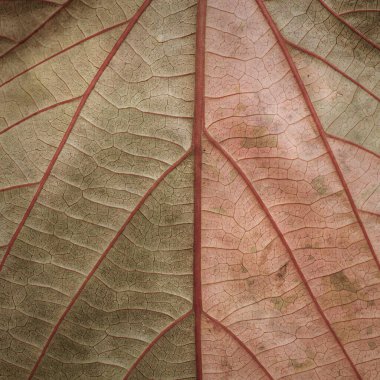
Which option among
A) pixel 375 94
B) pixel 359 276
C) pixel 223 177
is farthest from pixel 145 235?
pixel 375 94

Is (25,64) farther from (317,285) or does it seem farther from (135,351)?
(317,285)

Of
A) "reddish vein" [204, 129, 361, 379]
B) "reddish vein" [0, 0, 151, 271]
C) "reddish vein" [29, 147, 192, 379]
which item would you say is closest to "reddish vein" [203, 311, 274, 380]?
"reddish vein" [204, 129, 361, 379]

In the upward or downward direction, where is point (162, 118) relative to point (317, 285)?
upward

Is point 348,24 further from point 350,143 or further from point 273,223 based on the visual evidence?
point 273,223

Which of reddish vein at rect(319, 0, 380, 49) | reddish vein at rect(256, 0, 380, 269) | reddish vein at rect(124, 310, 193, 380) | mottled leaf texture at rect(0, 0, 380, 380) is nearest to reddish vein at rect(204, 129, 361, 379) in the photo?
mottled leaf texture at rect(0, 0, 380, 380)

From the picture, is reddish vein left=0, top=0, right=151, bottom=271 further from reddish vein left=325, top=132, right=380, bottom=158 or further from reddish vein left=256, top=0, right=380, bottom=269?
reddish vein left=325, top=132, right=380, bottom=158

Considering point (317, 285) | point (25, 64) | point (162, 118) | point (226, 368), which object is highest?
point (25, 64)

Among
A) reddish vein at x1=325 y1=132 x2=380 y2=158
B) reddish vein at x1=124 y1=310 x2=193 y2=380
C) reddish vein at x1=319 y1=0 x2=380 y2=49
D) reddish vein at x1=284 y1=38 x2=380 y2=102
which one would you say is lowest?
reddish vein at x1=124 y1=310 x2=193 y2=380

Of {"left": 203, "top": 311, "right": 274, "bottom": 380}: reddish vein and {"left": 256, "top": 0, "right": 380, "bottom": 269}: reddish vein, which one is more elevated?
{"left": 256, "top": 0, "right": 380, "bottom": 269}: reddish vein

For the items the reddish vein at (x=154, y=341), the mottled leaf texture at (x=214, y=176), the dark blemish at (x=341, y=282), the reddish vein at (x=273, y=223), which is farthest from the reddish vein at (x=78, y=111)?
the dark blemish at (x=341, y=282)

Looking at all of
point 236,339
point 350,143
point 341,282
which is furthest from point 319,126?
point 236,339
